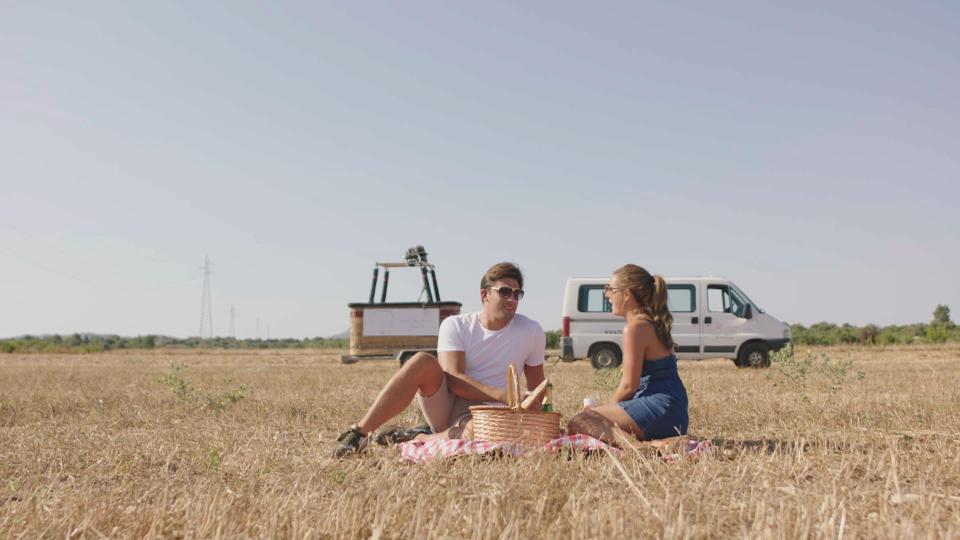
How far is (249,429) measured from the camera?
727cm

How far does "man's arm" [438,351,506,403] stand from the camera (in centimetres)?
559

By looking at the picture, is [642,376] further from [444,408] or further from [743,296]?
[743,296]

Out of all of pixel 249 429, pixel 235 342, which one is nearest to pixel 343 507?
pixel 249 429

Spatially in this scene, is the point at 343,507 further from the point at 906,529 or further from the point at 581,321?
the point at 581,321

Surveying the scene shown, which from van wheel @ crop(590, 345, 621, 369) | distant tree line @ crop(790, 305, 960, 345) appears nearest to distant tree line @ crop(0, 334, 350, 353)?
distant tree line @ crop(790, 305, 960, 345)

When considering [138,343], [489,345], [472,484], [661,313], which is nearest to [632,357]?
[661,313]

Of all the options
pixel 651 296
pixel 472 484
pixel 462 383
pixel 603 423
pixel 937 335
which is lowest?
pixel 472 484

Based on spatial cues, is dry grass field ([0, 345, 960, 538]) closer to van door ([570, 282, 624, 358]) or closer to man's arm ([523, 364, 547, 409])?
man's arm ([523, 364, 547, 409])

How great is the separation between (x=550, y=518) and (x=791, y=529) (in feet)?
2.88

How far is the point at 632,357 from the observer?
17.7 feet

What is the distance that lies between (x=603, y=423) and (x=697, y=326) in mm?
13917

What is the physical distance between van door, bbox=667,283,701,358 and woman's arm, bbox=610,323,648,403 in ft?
44.4

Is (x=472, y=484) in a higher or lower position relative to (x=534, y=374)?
lower

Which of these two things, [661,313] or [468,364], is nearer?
[661,313]
